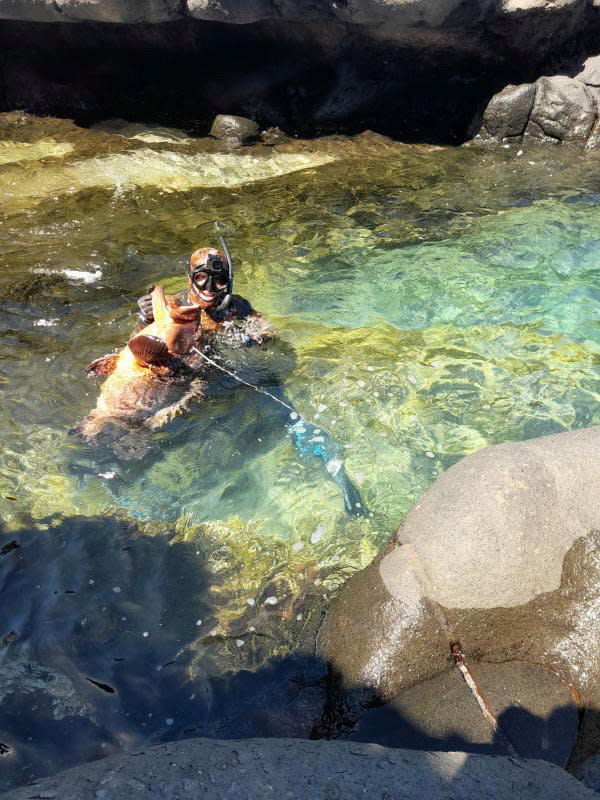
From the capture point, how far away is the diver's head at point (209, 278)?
5.43m

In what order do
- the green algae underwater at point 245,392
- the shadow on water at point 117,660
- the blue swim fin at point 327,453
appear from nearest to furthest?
the shadow on water at point 117,660, the green algae underwater at point 245,392, the blue swim fin at point 327,453

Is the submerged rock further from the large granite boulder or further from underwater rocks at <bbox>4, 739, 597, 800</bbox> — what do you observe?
underwater rocks at <bbox>4, 739, 597, 800</bbox>

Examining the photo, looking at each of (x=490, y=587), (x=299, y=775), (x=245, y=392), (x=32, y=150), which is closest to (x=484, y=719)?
(x=490, y=587)

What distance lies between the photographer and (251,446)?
17.1ft

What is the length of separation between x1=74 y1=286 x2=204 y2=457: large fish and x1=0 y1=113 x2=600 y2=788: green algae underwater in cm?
18

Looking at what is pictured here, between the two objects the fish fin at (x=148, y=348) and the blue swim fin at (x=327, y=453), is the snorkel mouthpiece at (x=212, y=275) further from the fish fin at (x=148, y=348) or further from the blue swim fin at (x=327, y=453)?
the blue swim fin at (x=327, y=453)

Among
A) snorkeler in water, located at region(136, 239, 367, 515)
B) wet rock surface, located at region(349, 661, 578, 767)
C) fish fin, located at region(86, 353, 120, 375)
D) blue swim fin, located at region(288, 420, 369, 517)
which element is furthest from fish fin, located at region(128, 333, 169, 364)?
wet rock surface, located at region(349, 661, 578, 767)

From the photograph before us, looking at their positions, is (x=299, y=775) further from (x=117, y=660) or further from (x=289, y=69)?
(x=289, y=69)

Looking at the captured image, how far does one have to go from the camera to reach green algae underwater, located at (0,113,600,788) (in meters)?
3.66

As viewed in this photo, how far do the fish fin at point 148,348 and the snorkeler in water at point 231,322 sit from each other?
16.1 inches

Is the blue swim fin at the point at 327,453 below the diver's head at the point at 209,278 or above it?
below

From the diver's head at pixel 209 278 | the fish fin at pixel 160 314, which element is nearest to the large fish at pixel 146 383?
the fish fin at pixel 160 314

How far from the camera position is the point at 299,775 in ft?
7.75

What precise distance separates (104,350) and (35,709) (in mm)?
3328
